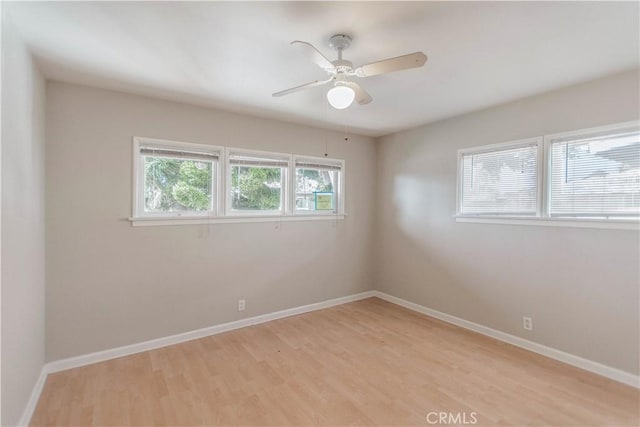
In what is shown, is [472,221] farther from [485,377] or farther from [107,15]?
[107,15]

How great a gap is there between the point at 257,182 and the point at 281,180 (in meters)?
0.33

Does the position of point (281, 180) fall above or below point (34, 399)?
above

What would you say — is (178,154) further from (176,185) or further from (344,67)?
(344,67)

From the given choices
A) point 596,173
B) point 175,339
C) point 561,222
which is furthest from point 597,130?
point 175,339

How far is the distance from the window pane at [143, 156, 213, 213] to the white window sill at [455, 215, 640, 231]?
2994 mm

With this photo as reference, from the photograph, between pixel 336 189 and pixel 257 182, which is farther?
pixel 336 189

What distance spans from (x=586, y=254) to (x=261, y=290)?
10.7 ft

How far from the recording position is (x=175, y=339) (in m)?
3.16

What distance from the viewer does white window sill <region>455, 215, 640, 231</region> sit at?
246cm

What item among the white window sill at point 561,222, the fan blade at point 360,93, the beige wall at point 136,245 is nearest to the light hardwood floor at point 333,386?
the beige wall at point 136,245

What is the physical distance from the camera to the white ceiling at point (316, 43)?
66.7 inches

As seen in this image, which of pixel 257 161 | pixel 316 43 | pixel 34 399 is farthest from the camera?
pixel 257 161

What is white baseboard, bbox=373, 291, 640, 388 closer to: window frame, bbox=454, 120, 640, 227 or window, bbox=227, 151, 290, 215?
window frame, bbox=454, 120, 640, 227

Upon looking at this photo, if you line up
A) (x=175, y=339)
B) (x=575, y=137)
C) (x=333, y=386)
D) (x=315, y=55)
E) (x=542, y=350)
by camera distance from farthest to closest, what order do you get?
(x=175, y=339), (x=542, y=350), (x=575, y=137), (x=333, y=386), (x=315, y=55)
